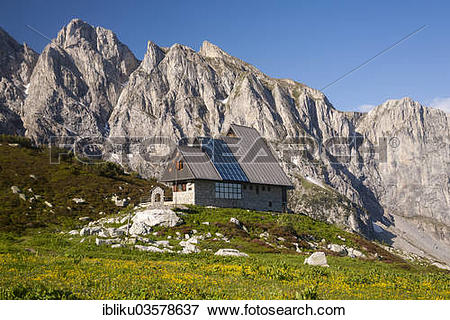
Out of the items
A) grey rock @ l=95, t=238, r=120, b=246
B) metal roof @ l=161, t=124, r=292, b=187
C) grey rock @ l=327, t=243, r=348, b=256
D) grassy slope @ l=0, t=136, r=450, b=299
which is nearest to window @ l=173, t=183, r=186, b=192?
metal roof @ l=161, t=124, r=292, b=187

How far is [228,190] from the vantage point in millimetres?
52500

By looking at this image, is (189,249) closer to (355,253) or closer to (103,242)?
(103,242)

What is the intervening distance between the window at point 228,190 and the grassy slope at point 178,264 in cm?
550

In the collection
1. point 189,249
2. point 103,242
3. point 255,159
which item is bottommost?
point 189,249

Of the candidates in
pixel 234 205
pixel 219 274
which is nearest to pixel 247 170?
pixel 234 205

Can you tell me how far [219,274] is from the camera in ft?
53.6

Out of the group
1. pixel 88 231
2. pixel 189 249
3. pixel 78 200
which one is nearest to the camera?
pixel 189 249

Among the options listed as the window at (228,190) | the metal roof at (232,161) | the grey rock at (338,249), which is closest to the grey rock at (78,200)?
the metal roof at (232,161)

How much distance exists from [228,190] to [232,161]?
4.80 m

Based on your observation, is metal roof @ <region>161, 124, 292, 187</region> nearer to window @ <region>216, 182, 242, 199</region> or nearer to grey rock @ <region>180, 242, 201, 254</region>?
window @ <region>216, 182, 242, 199</region>

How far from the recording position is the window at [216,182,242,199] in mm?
51619

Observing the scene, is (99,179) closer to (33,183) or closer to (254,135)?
(33,183)

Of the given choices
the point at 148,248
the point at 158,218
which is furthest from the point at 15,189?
the point at 148,248
